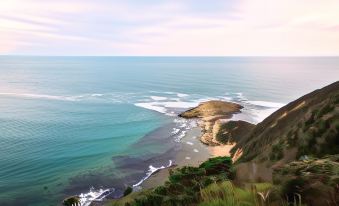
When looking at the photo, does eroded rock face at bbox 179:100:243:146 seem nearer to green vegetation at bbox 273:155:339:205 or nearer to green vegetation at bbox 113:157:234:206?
green vegetation at bbox 113:157:234:206

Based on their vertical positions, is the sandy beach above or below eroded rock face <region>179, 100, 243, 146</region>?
below

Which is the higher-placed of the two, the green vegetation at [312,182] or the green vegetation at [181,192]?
the green vegetation at [312,182]

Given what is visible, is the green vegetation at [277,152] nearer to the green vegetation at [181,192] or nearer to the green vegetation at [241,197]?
the green vegetation at [181,192]

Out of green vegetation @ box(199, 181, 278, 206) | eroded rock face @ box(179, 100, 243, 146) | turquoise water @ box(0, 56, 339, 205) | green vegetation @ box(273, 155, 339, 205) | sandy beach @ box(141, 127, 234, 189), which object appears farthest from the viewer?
eroded rock face @ box(179, 100, 243, 146)

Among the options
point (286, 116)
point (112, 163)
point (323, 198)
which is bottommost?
point (112, 163)

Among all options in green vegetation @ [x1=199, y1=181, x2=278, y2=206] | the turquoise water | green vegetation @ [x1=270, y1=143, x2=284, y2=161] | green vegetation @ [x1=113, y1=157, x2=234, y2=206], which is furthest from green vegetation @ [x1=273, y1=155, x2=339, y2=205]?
the turquoise water

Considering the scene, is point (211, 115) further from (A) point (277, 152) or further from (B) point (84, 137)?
(A) point (277, 152)

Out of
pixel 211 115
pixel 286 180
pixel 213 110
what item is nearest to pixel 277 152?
pixel 286 180

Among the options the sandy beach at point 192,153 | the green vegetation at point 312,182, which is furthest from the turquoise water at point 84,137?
the green vegetation at point 312,182

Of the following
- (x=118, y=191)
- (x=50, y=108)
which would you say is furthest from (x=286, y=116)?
(x=50, y=108)

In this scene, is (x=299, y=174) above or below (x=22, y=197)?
above

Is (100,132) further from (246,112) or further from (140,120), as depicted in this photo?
(246,112)
